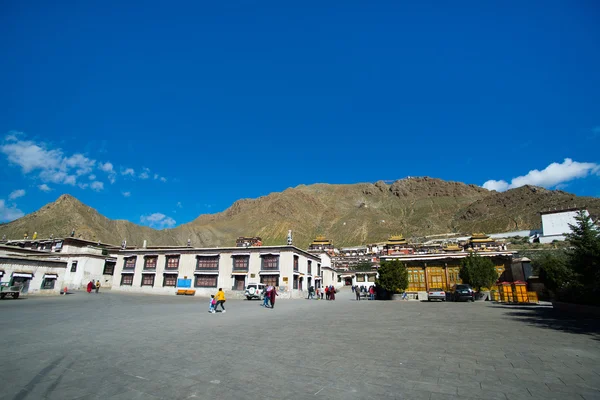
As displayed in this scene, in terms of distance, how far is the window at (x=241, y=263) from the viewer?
41.6 m

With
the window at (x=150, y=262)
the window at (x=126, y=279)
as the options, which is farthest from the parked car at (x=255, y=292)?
the window at (x=126, y=279)

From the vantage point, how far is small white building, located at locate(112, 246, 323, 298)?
3994cm

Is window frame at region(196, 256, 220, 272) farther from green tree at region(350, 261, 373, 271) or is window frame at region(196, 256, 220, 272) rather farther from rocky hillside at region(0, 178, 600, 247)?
rocky hillside at region(0, 178, 600, 247)

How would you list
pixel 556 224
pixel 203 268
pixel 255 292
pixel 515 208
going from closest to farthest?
pixel 255 292 → pixel 203 268 → pixel 556 224 → pixel 515 208

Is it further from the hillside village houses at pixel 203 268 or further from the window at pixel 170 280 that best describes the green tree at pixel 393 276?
the window at pixel 170 280

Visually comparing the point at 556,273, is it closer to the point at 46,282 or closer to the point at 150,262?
the point at 46,282

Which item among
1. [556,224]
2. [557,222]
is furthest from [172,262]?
[557,222]

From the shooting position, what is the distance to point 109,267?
1983 inches

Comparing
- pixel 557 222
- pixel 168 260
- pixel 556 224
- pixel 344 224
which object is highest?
pixel 344 224

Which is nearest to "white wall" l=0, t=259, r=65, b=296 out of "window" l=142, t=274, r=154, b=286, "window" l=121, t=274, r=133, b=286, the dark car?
"window" l=142, t=274, r=154, b=286

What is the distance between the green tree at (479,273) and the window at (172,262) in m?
38.2

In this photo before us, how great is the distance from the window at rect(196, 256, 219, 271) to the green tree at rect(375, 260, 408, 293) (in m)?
22.7

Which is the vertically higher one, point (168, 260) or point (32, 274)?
point (168, 260)

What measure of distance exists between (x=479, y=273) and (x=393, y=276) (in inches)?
353
